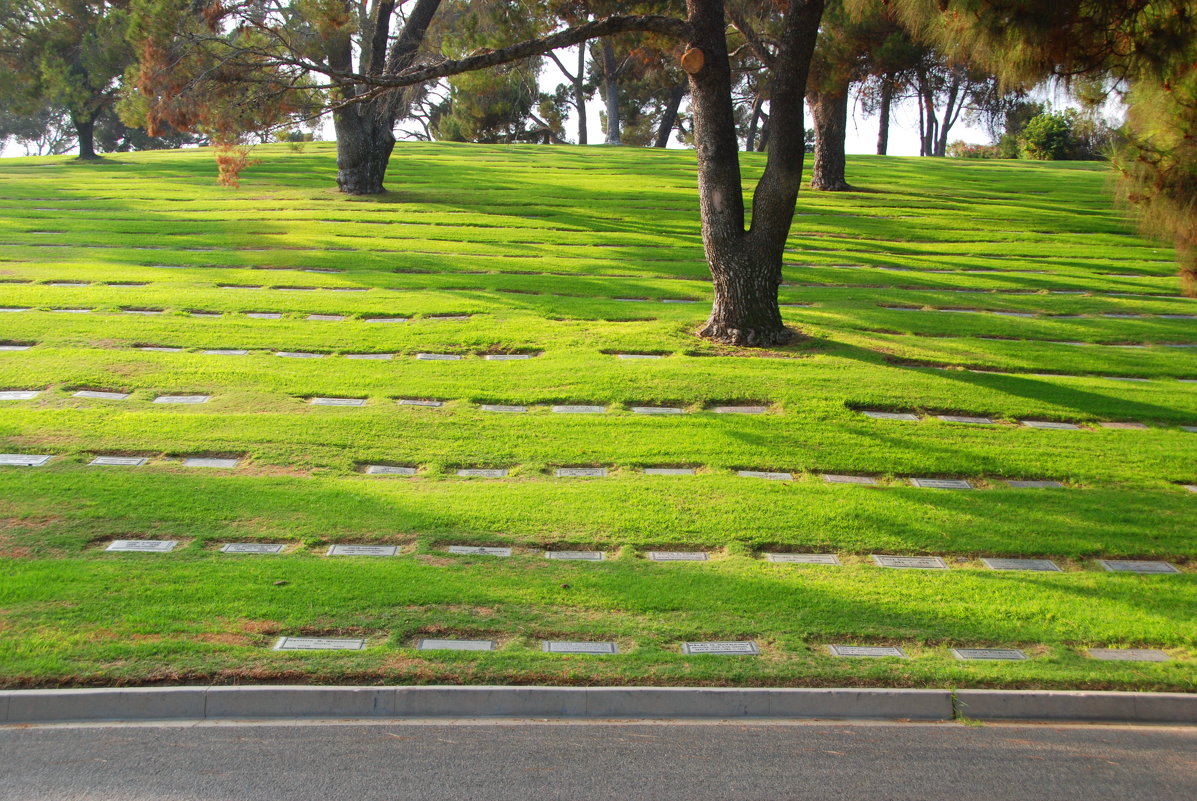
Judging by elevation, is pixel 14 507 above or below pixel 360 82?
below

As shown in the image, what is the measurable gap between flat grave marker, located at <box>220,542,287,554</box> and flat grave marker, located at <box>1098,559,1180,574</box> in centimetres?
624

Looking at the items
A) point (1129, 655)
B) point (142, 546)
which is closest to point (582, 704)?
point (1129, 655)

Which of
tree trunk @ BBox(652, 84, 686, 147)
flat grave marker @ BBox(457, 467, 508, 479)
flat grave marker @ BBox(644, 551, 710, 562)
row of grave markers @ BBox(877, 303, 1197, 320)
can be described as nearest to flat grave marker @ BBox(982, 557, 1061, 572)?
flat grave marker @ BBox(644, 551, 710, 562)

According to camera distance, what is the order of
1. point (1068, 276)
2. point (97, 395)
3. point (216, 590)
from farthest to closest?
1. point (1068, 276)
2. point (97, 395)
3. point (216, 590)

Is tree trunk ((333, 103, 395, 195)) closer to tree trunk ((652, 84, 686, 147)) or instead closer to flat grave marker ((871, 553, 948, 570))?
flat grave marker ((871, 553, 948, 570))

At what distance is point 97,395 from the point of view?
9945 mm

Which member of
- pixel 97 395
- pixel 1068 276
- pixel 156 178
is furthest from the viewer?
pixel 156 178

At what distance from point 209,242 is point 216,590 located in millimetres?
13331

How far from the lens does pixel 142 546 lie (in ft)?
22.1

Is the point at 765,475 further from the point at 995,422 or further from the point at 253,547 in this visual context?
the point at 253,547

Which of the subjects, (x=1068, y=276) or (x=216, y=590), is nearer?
(x=216, y=590)

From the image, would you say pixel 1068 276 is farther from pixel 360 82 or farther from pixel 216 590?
pixel 216 590

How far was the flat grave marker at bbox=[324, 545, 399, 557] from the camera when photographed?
6.77 meters

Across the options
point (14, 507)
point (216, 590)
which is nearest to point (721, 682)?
point (216, 590)
